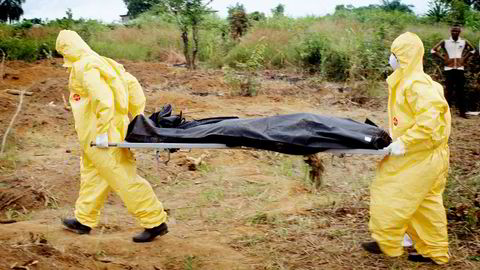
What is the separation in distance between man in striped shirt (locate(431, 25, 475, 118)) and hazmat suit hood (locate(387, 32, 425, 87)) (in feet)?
25.4

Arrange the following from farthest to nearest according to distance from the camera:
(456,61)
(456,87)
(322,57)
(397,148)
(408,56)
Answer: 1. (322,57)
2. (456,87)
3. (456,61)
4. (408,56)
5. (397,148)

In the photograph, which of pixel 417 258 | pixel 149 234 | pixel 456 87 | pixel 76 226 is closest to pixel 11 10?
pixel 456 87

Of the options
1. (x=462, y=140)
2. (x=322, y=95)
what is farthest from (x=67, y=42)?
(x=322, y=95)

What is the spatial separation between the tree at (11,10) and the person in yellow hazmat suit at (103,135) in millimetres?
26149

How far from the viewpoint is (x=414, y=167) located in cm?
491

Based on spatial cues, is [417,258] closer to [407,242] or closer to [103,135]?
[407,242]

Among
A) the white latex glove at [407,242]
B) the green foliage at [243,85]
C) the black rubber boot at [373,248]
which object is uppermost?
the green foliage at [243,85]

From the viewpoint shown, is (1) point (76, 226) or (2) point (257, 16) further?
(2) point (257, 16)

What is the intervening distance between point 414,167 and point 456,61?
8058mm

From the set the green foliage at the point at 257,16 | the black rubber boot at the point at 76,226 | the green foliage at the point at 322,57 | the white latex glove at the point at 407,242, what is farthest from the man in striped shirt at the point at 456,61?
the green foliage at the point at 257,16

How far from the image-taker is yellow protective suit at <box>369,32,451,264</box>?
482cm

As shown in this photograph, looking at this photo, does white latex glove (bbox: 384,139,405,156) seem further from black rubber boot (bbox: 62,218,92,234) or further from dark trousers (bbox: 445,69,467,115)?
dark trousers (bbox: 445,69,467,115)

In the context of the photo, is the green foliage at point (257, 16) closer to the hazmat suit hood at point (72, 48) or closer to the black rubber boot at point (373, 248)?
the hazmat suit hood at point (72, 48)

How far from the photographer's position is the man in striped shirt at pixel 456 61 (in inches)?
485
